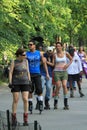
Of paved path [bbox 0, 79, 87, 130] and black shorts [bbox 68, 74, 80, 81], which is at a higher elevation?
paved path [bbox 0, 79, 87, 130]

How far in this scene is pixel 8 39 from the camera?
2417 centimetres

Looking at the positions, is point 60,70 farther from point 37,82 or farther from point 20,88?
point 20,88

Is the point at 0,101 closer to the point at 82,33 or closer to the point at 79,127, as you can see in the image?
the point at 79,127

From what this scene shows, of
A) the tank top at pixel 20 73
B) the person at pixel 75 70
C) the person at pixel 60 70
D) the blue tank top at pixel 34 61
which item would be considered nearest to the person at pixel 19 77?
the tank top at pixel 20 73

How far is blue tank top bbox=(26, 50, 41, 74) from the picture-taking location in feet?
43.1

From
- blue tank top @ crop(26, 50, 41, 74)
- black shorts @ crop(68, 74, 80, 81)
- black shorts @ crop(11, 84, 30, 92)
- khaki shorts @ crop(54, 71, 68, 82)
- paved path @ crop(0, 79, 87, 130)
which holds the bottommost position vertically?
black shorts @ crop(68, 74, 80, 81)

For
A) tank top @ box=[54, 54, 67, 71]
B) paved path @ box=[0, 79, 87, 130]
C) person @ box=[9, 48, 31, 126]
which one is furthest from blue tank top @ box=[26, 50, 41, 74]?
person @ box=[9, 48, 31, 126]

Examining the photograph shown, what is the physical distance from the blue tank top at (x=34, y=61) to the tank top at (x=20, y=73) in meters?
1.61

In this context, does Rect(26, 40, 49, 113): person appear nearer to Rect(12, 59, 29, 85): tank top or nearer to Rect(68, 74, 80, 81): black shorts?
Rect(12, 59, 29, 85): tank top

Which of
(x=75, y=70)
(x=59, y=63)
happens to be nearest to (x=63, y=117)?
(x=59, y=63)

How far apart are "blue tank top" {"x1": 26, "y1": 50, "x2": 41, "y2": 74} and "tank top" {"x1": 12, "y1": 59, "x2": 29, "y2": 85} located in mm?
1606

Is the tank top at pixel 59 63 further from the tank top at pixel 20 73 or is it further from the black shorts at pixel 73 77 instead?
the black shorts at pixel 73 77

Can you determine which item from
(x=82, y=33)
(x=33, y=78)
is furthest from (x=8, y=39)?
(x=82, y=33)

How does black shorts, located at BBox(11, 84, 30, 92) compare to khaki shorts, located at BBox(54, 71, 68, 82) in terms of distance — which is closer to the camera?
black shorts, located at BBox(11, 84, 30, 92)
